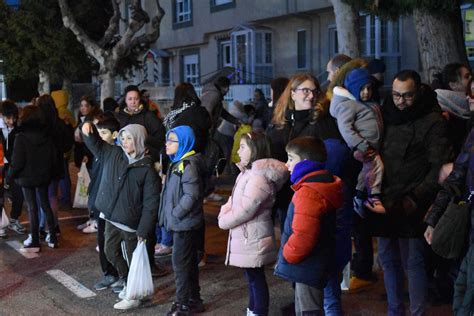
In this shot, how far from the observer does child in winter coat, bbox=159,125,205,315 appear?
16.9 ft

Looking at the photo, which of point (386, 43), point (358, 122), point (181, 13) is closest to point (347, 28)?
point (358, 122)

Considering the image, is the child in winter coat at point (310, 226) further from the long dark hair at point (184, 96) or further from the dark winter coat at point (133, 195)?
the long dark hair at point (184, 96)

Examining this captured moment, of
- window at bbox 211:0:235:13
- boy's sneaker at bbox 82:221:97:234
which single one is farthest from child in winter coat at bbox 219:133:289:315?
window at bbox 211:0:235:13

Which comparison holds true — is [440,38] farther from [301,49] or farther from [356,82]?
[301,49]

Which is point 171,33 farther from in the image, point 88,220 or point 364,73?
point 364,73

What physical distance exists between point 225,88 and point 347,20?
104 inches

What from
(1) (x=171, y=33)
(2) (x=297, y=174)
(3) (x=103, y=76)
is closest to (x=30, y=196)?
(2) (x=297, y=174)

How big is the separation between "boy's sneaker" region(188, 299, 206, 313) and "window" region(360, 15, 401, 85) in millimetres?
15525

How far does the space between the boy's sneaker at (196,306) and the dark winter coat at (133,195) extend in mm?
699

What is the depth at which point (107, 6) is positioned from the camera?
2494 cm

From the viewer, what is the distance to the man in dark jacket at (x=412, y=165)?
445 centimetres

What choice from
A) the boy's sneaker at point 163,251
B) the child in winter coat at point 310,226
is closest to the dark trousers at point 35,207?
the boy's sneaker at point 163,251

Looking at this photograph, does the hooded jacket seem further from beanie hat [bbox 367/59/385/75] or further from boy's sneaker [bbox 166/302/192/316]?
beanie hat [bbox 367/59/385/75]

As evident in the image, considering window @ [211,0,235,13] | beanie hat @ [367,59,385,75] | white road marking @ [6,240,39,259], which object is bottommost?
white road marking @ [6,240,39,259]
